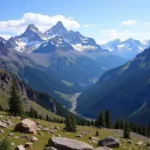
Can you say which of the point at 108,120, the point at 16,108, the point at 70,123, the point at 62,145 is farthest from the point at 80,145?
the point at 108,120

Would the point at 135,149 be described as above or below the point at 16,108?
below

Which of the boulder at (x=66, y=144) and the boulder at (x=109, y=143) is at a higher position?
the boulder at (x=66, y=144)

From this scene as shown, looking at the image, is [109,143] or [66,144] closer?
[66,144]

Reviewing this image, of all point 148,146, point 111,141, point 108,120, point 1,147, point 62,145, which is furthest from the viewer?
point 108,120

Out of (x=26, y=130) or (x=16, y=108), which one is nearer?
(x=26, y=130)

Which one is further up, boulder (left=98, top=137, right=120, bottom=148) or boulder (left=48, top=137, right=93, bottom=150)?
boulder (left=48, top=137, right=93, bottom=150)

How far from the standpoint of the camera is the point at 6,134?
49.8m

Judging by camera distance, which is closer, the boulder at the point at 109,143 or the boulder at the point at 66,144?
the boulder at the point at 66,144

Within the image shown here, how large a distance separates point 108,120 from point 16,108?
2425 inches

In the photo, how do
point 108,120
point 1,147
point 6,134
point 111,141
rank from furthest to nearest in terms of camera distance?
point 108,120
point 111,141
point 6,134
point 1,147

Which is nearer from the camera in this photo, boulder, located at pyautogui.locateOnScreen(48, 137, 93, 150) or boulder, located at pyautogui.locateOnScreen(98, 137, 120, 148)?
boulder, located at pyautogui.locateOnScreen(48, 137, 93, 150)

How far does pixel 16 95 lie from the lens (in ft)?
291

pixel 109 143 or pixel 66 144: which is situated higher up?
pixel 66 144

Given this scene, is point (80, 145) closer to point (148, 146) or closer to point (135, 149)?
point (135, 149)
